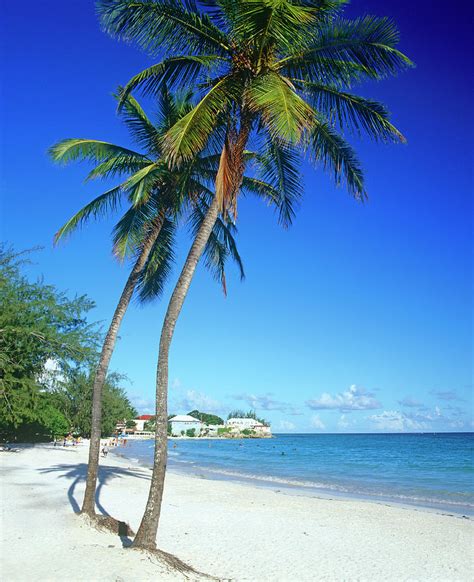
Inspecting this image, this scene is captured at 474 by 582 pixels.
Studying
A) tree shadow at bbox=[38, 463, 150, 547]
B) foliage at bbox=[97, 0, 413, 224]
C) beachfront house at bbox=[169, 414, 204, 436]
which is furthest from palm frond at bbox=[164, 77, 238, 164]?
beachfront house at bbox=[169, 414, 204, 436]

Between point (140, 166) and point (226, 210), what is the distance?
462 cm

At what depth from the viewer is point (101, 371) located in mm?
10680

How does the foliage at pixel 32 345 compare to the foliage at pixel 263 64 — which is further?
the foliage at pixel 32 345

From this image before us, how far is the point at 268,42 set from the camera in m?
7.99

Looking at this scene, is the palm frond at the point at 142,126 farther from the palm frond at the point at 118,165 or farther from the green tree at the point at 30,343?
the green tree at the point at 30,343

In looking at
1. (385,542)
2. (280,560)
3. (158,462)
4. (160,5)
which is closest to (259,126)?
(160,5)

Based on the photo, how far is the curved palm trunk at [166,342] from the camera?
7125mm

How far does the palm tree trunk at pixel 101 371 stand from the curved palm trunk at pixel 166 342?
308cm

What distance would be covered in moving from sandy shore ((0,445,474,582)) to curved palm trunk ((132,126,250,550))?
1.38ft

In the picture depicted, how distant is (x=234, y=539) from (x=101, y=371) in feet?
14.1

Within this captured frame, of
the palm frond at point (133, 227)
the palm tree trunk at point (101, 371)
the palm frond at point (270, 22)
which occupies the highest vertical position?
the palm frond at point (270, 22)

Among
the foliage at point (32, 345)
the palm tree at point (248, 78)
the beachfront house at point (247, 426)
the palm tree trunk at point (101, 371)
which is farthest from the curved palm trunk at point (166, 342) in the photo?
the beachfront house at point (247, 426)

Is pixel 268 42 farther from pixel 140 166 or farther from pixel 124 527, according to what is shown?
pixel 124 527

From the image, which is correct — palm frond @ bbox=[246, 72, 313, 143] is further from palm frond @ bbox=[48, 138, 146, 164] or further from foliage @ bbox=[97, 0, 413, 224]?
palm frond @ bbox=[48, 138, 146, 164]
